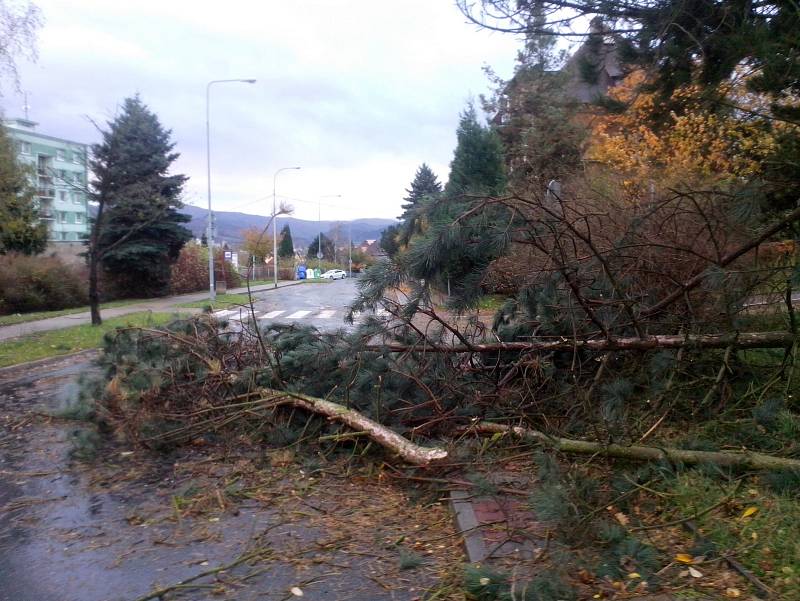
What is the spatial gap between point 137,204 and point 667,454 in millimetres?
17089

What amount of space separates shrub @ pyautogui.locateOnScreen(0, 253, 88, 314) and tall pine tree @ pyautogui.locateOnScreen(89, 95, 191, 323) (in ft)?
6.81

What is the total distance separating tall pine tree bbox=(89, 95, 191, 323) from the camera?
59.0ft

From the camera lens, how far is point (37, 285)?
2659cm

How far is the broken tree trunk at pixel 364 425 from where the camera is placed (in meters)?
5.43

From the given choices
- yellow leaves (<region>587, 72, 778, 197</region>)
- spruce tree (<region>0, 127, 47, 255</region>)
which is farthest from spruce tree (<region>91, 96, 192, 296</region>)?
yellow leaves (<region>587, 72, 778, 197</region>)

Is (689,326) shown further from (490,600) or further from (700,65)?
(490,600)

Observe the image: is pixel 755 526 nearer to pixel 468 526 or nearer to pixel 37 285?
pixel 468 526

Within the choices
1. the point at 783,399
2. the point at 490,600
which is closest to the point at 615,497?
the point at 490,600

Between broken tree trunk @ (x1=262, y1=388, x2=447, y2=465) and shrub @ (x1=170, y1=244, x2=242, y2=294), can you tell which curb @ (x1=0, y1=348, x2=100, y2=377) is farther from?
shrub @ (x1=170, y1=244, x2=242, y2=294)

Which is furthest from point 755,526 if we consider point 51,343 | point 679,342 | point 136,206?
point 136,206

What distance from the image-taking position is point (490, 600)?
373 centimetres

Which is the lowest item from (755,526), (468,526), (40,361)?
(40,361)

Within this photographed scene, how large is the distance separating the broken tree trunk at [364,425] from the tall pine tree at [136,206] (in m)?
12.8

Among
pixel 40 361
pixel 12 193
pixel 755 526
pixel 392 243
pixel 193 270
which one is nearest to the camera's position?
pixel 755 526
